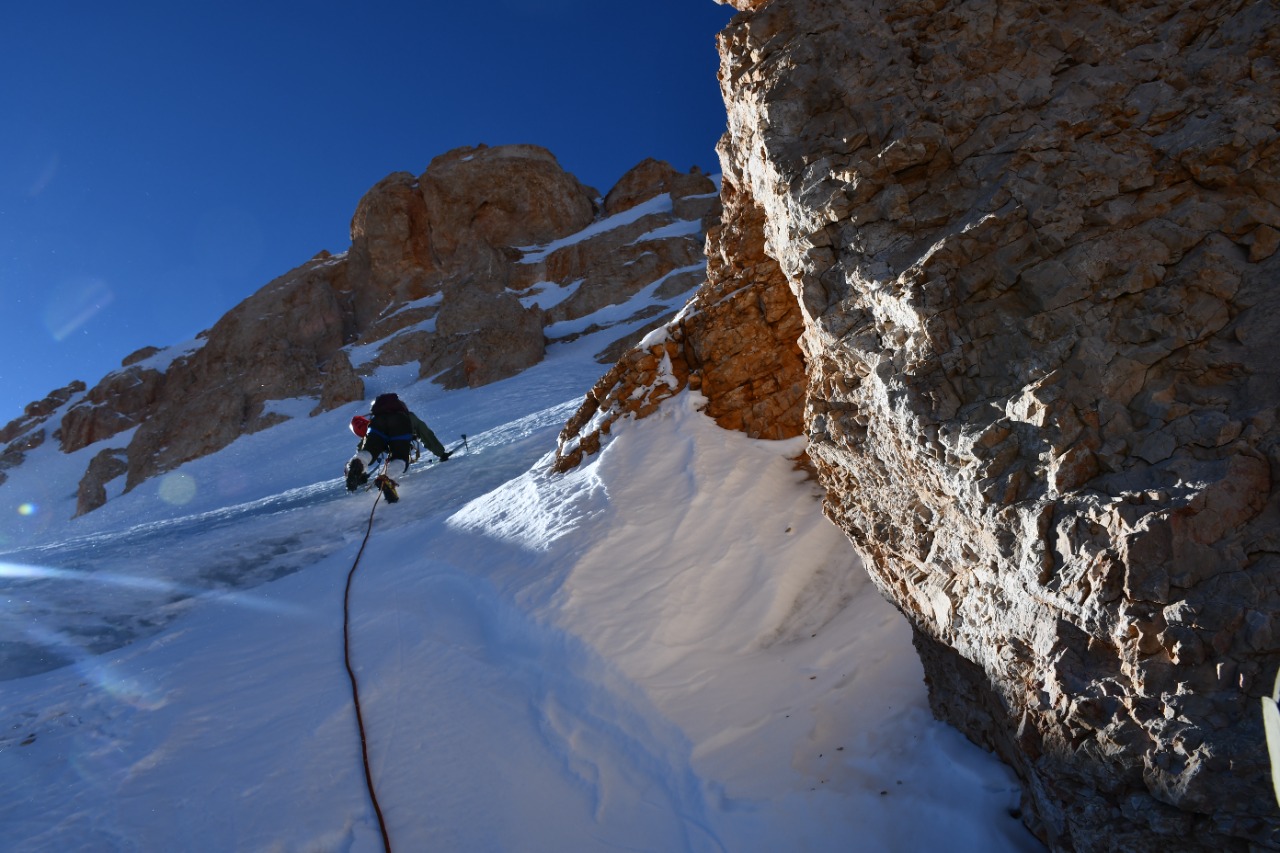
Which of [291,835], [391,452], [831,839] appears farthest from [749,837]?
[391,452]

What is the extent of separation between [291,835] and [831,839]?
2691 millimetres

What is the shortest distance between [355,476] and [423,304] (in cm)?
3878

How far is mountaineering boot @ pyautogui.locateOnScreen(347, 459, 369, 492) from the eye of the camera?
1184 centimetres

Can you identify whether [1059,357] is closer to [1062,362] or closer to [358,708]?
[1062,362]

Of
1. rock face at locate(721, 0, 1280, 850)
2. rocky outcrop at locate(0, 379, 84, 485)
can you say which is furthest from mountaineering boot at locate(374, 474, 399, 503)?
rocky outcrop at locate(0, 379, 84, 485)

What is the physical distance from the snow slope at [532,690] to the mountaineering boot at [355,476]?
376 centimetres

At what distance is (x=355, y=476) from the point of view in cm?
1191

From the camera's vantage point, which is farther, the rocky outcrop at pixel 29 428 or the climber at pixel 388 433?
the rocky outcrop at pixel 29 428

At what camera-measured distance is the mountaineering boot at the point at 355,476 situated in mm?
11844

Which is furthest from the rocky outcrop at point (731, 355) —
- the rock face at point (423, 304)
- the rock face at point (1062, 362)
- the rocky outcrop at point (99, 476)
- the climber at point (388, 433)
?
the rocky outcrop at point (99, 476)

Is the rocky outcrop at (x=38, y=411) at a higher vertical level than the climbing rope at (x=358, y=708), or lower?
higher

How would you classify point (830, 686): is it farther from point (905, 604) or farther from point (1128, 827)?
point (1128, 827)

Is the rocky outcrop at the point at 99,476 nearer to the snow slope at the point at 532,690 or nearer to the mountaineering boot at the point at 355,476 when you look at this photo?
the mountaineering boot at the point at 355,476

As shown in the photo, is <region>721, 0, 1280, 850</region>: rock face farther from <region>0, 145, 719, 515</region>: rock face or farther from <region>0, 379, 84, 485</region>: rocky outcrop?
<region>0, 379, 84, 485</region>: rocky outcrop
